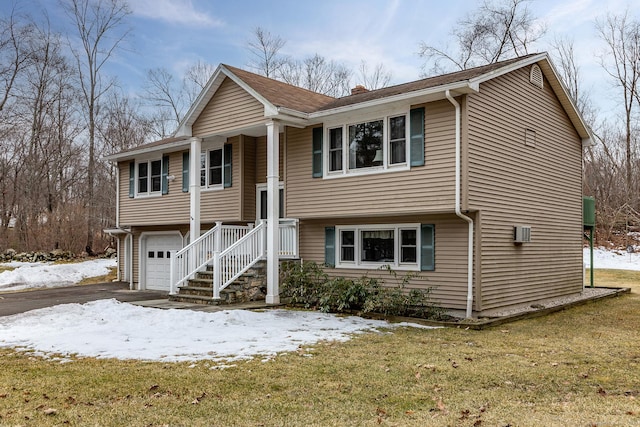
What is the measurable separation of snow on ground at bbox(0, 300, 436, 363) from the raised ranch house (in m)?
2.12

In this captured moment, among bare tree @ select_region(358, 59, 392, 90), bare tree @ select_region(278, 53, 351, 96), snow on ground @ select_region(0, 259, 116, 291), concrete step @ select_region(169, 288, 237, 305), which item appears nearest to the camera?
concrete step @ select_region(169, 288, 237, 305)

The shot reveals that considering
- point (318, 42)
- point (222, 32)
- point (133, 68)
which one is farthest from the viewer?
point (133, 68)

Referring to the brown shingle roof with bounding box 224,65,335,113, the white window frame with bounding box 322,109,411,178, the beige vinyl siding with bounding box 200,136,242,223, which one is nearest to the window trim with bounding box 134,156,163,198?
the beige vinyl siding with bounding box 200,136,242,223

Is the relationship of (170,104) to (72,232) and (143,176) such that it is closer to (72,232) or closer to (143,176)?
(72,232)

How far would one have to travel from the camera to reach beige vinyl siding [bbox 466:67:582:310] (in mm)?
10992

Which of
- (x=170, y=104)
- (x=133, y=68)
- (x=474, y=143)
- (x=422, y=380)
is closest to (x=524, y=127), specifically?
(x=474, y=143)

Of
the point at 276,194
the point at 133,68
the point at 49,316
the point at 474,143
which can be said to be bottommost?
the point at 49,316

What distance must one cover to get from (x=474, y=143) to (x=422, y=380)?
6.14 meters

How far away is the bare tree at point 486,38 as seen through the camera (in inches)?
1172

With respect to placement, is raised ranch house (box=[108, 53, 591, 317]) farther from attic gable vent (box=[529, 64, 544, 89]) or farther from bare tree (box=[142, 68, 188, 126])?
bare tree (box=[142, 68, 188, 126])

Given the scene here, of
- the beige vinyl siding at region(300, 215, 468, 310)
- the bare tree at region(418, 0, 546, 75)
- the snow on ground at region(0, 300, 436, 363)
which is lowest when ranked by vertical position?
the snow on ground at region(0, 300, 436, 363)

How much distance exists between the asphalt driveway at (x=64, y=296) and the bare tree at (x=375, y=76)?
1943 cm

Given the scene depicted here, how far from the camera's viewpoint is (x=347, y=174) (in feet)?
40.2

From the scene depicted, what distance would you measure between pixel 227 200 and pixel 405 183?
19.5 ft
